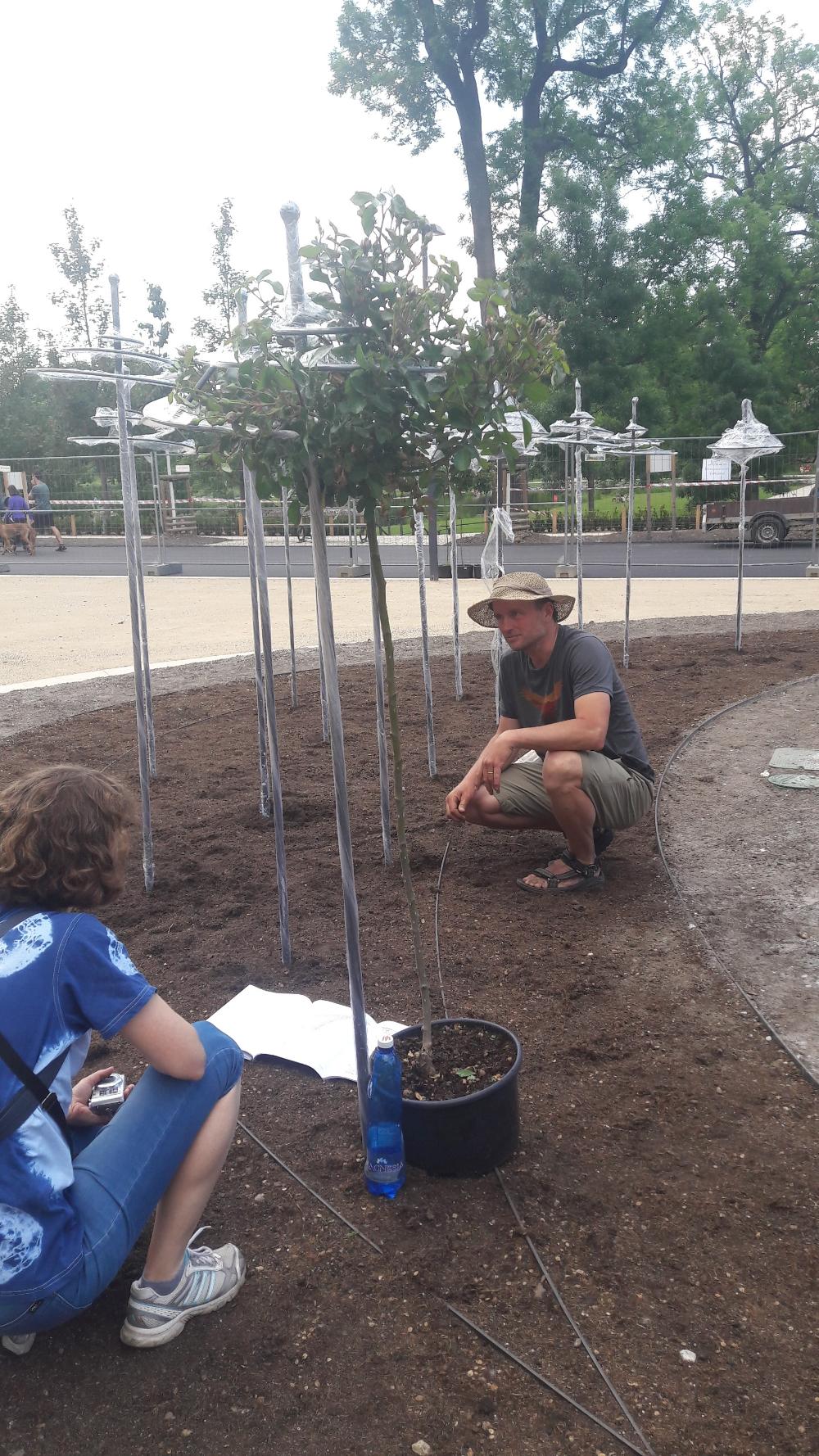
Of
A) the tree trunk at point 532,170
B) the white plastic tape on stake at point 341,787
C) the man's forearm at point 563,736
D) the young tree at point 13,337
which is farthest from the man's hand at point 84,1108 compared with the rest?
the young tree at point 13,337

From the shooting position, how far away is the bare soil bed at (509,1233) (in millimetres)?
1788

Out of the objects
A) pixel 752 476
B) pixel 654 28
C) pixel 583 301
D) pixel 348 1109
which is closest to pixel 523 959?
pixel 348 1109

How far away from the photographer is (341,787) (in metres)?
2.33

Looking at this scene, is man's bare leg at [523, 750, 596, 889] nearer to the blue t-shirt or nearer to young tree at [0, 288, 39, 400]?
the blue t-shirt

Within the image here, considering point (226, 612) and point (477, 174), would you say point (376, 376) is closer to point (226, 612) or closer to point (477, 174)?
point (226, 612)

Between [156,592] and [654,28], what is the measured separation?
2198 cm

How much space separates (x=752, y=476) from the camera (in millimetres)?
22141

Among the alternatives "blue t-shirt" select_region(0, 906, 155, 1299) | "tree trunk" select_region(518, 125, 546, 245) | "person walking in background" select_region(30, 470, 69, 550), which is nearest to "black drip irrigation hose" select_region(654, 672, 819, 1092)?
"blue t-shirt" select_region(0, 906, 155, 1299)

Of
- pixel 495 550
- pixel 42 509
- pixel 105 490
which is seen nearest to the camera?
pixel 495 550

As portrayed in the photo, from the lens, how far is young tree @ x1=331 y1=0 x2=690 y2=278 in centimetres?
2680

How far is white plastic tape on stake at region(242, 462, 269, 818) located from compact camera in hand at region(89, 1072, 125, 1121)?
1457 millimetres

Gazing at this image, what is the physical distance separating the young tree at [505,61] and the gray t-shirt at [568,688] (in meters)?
25.3

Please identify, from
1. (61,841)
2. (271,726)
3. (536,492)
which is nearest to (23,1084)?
(61,841)

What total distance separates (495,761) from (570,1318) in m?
1.89
